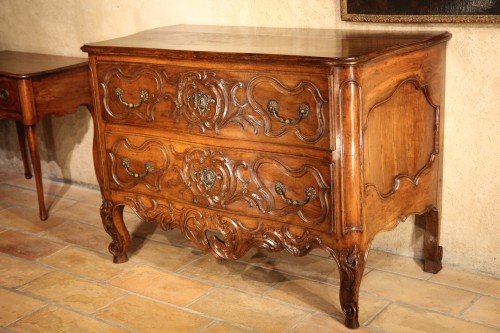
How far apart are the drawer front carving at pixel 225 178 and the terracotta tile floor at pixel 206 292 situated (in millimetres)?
393

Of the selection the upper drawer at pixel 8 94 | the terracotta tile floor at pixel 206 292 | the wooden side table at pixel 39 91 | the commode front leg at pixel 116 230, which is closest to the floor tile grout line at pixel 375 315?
the terracotta tile floor at pixel 206 292

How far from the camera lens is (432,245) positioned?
118 inches

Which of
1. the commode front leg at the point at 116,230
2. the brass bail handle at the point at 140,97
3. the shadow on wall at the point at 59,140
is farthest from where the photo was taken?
the shadow on wall at the point at 59,140

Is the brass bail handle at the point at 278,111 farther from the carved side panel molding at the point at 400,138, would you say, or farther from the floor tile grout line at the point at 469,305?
the floor tile grout line at the point at 469,305

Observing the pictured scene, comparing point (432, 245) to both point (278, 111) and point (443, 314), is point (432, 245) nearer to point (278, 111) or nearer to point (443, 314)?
point (443, 314)

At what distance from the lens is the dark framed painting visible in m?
2.70

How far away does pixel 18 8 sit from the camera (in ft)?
14.4

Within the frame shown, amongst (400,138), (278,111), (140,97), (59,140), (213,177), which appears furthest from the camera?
(59,140)

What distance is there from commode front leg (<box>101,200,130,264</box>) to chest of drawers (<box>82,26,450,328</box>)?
0.10 m

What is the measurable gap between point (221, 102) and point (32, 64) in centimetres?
168

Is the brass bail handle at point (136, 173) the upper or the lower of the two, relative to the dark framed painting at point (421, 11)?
lower

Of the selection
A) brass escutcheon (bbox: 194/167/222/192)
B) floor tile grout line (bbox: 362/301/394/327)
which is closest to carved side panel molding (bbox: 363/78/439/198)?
floor tile grout line (bbox: 362/301/394/327)

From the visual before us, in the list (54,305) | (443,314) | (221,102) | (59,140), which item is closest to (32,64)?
(59,140)

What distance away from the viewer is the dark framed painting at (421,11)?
2699 millimetres
